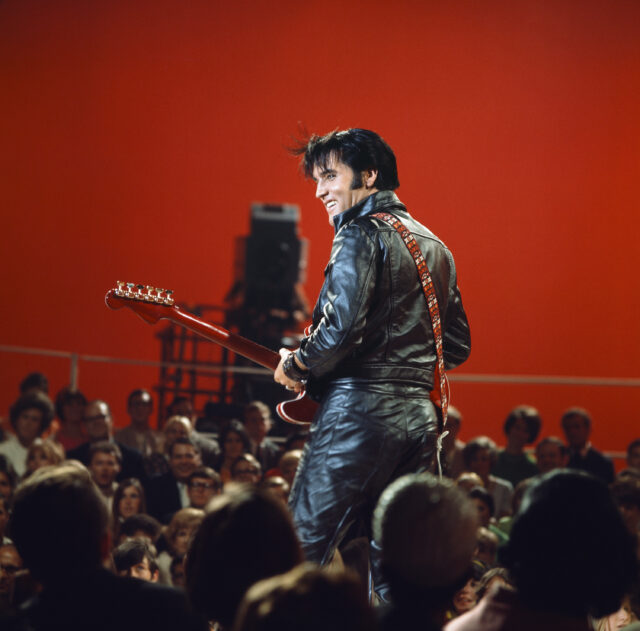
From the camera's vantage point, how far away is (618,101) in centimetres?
1109

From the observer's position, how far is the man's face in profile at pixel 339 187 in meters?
3.20

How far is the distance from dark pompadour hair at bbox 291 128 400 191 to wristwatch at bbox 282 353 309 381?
575 millimetres

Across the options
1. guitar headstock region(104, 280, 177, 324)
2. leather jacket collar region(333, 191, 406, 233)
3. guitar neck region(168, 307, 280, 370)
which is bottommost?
guitar neck region(168, 307, 280, 370)

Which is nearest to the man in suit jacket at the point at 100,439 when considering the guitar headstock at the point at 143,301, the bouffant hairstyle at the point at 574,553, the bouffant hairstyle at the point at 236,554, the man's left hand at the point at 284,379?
the guitar headstock at the point at 143,301

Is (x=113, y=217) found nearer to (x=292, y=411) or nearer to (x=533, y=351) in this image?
(x=533, y=351)

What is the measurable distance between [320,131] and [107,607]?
9.71 metres

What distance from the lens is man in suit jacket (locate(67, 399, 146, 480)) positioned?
6.27 metres

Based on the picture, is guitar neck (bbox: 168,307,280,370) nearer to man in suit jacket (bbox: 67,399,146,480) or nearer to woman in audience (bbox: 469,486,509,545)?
woman in audience (bbox: 469,486,509,545)

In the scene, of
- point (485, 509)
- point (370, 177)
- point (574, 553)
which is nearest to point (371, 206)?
point (370, 177)

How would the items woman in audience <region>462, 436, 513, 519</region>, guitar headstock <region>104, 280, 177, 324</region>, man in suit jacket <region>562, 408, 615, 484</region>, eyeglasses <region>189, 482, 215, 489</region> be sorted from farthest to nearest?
man in suit jacket <region>562, 408, 615, 484</region>
woman in audience <region>462, 436, 513, 519</region>
eyeglasses <region>189, 482, 215, 489</region>
guitar headstock <region>104, 280, 177, 324</region>

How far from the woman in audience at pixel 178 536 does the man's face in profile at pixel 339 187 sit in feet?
7.92

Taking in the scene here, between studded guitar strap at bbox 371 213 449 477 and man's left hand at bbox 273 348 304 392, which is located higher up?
studded guitar strap at bbox 371 213 449 477

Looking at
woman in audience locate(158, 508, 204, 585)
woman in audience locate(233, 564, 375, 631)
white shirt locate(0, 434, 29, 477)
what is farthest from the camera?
white shirt locate(0, 434, 29, 477)

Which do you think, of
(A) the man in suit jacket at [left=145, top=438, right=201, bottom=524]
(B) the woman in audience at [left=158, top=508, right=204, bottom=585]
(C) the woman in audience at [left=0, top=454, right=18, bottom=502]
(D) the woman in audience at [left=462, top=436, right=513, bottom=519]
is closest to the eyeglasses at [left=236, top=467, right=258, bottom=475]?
(A) the man in suit jacket at [left=145, top=438, right=201, bottom=524]
